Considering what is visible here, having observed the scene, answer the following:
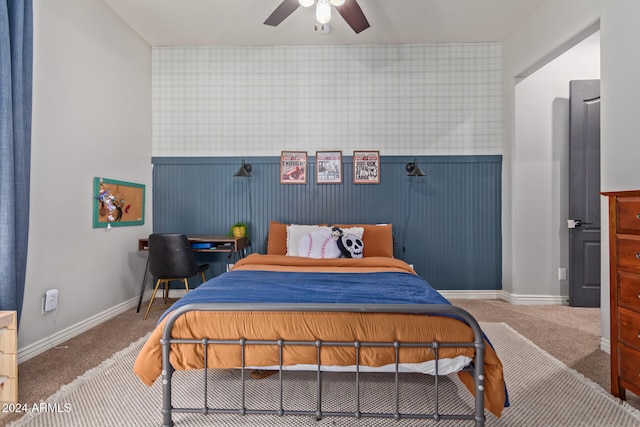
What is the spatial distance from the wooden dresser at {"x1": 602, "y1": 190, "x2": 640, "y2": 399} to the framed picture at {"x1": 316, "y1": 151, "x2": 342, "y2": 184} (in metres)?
2.52

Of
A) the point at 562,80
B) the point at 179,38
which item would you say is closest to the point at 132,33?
the point at 179,38

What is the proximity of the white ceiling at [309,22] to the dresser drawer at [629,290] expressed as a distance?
2.68 m

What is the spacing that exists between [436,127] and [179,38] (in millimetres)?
3132

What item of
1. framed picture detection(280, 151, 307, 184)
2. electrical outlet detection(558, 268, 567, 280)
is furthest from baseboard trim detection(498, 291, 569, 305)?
framed picture detection(280, 151, 307, 184)

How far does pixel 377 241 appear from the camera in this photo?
343 cm

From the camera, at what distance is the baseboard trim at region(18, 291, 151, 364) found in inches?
90.7

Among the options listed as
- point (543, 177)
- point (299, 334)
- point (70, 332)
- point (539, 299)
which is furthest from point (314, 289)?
point (543, 177)

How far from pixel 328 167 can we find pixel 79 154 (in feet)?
7.87

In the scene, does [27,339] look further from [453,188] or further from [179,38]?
[453,188]

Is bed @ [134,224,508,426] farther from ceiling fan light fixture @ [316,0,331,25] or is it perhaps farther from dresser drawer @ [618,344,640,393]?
ceiling fan light fixture @ [316,0,331,25]

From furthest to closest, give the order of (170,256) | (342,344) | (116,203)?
(116,203) < (170,256) < (342,344)

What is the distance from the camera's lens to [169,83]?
3.93 m

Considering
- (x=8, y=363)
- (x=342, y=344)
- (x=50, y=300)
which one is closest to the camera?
(x=342, y=344)

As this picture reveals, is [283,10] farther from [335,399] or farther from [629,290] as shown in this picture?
[629,290]
